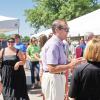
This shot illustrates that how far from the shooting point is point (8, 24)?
1268 centimetres

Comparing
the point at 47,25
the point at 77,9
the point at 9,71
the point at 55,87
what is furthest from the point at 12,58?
the point at 47,25

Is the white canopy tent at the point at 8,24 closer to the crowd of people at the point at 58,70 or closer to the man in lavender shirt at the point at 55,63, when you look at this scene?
the crowd of people at the point at 58,70

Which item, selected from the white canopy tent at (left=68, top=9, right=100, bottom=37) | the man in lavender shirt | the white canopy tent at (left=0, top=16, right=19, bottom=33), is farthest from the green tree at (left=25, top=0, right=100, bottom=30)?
the man in lavender shirt

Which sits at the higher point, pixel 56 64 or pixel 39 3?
pixel 39 3

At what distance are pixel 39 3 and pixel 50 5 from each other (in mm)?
3547

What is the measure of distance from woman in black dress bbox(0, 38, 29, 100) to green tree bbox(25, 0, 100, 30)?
157 ft

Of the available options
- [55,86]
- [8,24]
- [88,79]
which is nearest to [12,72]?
[55,86]

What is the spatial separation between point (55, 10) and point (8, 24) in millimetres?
50221

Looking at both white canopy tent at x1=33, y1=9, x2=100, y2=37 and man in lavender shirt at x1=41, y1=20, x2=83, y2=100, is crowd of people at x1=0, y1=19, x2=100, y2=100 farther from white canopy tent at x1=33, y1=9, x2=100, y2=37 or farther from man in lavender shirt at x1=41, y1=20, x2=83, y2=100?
white canopy tent at x1=33, y1=9, x2=100, y2=37

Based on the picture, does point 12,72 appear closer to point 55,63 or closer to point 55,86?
point 55,86

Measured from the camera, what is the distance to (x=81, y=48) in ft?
36.5

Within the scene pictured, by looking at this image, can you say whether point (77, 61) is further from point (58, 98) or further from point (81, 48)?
point (81, 48)

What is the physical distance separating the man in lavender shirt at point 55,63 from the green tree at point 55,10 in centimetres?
4999

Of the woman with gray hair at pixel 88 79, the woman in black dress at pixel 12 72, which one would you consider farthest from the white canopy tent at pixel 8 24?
the woman with gray hair at pixel 88 79
